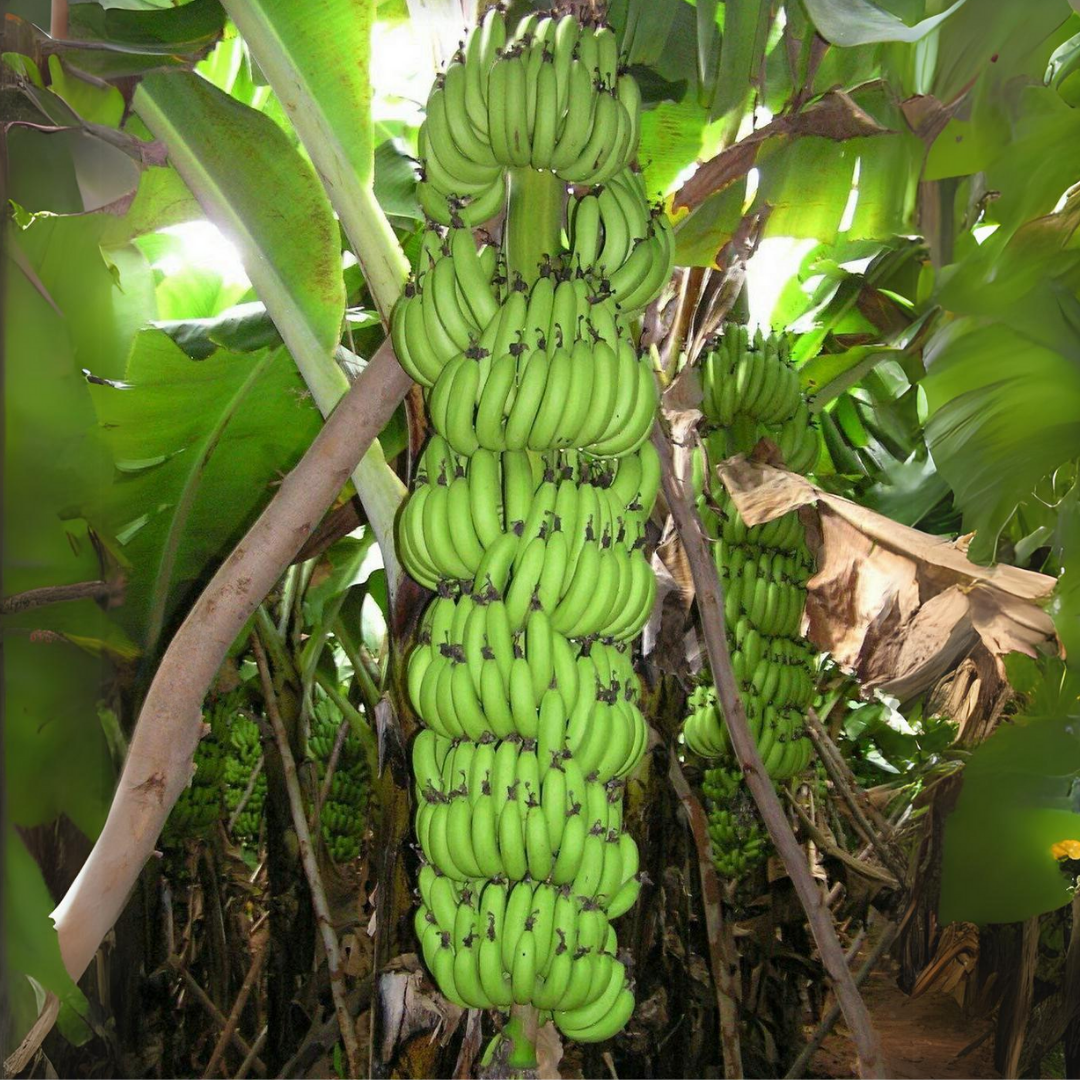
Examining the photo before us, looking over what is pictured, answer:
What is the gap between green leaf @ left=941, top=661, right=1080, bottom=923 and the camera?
1.53m

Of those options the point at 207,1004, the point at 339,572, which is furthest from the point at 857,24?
the point at 207,1004

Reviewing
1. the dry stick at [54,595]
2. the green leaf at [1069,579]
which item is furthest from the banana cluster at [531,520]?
the green leaf at [1069,579]

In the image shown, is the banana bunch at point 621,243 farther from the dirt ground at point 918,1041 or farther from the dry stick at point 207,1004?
the dirt ground at point 918,1041

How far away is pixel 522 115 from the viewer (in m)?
0.94

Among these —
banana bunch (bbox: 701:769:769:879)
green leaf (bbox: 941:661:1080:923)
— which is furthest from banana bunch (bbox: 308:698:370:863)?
green leaf (bbox: 941:661:1080:923)

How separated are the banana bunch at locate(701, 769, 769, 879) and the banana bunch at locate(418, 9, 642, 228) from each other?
2.69 meters

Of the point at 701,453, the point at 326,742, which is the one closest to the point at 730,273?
the point at 701,453

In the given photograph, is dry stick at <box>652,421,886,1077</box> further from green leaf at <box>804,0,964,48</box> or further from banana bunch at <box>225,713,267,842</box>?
banana bunch at <box>225,713,267,842</box>

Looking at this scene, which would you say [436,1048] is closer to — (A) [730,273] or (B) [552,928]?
(B) [552,928]

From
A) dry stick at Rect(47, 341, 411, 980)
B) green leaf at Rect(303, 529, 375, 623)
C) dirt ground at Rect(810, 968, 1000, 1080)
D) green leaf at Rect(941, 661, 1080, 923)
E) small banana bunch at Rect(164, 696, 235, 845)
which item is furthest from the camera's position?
dirt ground at Rect(810, 968, 1000, 1080)

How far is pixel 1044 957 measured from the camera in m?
2.58

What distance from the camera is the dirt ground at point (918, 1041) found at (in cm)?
360

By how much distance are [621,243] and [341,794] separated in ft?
12.5

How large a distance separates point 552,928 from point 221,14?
46.1 inches
